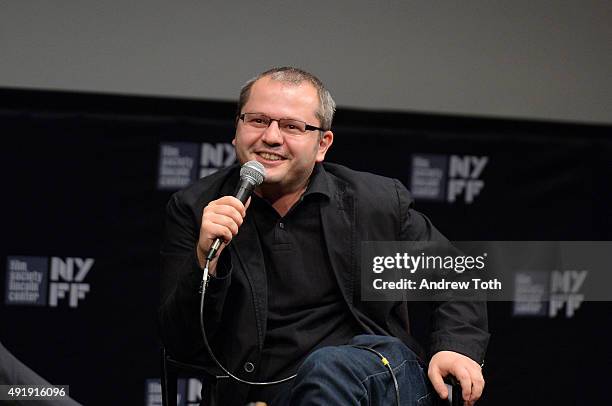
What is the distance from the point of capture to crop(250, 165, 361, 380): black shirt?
8.55ft

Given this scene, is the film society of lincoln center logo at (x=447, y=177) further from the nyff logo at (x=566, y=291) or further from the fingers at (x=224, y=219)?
the fingers at (x=224, y=219)

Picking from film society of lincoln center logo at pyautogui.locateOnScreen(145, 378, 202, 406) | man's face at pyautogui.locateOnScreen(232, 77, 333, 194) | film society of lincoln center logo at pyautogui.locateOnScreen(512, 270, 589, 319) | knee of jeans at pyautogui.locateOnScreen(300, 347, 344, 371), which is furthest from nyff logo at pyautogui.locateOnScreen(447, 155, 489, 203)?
knee of jeans at pyautogui.locateOnScreen(300, 347, 344, 371)

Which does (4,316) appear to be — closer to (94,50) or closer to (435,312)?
(94,50)

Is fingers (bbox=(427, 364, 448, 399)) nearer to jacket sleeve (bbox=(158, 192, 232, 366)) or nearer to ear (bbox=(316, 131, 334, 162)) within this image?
jacket sleeve (bbox=(158, 192, 232, 366))

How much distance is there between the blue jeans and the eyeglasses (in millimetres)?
576

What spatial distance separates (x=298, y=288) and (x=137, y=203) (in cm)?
143

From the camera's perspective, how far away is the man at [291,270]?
2.46 metres

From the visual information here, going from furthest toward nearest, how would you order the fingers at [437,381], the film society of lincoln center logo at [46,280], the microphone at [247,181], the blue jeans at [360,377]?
1. the film society of lincoln center logo at [46,280]
2. the fingers at [437,381]
3. the microphone at [247,181]
4. the blue jeans at [360,377]

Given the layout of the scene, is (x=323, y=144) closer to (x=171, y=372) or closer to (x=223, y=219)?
(x=223, y=219)

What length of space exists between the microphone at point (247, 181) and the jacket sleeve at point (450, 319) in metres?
0.54

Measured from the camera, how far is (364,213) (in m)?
2.75

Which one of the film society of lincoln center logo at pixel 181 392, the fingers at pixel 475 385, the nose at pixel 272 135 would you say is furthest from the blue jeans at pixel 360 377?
the film society of lincoln center logo at pixel 181 392

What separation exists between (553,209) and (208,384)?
2.18 m

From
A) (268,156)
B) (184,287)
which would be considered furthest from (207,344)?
(268,156)
